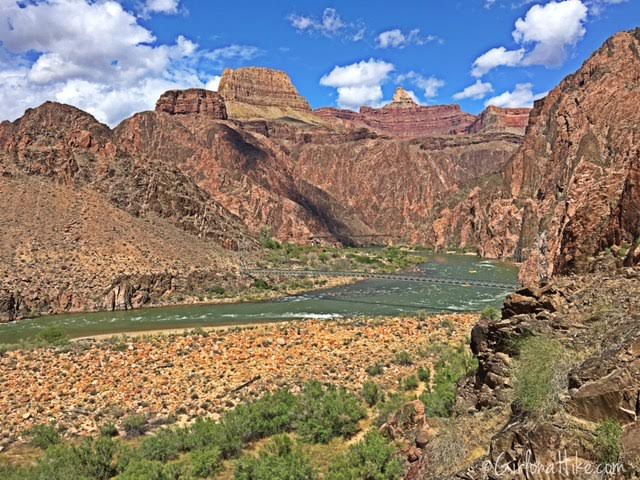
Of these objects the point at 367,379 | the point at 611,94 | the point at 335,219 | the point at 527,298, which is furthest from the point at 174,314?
the point at 335,219

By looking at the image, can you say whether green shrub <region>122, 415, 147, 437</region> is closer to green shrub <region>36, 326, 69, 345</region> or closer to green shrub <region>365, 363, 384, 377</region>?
green shrub <region>365, 363, 384, 377</region>

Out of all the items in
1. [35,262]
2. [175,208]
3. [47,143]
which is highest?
[47,143]

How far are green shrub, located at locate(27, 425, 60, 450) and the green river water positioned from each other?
2558 cm

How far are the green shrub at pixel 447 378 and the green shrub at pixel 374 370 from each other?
7.79 ft

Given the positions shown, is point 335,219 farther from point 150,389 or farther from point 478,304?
point 150,389

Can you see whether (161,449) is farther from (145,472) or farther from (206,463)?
(145,472)

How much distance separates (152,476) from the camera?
1274 cm

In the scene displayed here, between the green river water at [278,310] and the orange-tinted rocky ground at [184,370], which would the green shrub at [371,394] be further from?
the green river water at [278,310]

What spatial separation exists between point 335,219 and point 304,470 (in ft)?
602

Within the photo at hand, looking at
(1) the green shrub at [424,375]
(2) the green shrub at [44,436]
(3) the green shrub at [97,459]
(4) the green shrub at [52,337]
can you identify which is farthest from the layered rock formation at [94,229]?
(1) the green shrub at [424,375]

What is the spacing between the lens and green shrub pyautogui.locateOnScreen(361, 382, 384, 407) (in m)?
19.4

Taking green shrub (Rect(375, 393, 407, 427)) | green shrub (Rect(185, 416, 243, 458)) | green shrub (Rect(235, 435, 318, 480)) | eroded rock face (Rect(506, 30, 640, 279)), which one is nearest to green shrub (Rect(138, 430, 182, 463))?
green shrub (Rect(185, 416, 243, 458))

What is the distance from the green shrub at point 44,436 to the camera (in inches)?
675

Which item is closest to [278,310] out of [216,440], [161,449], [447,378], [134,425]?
[447,378]
